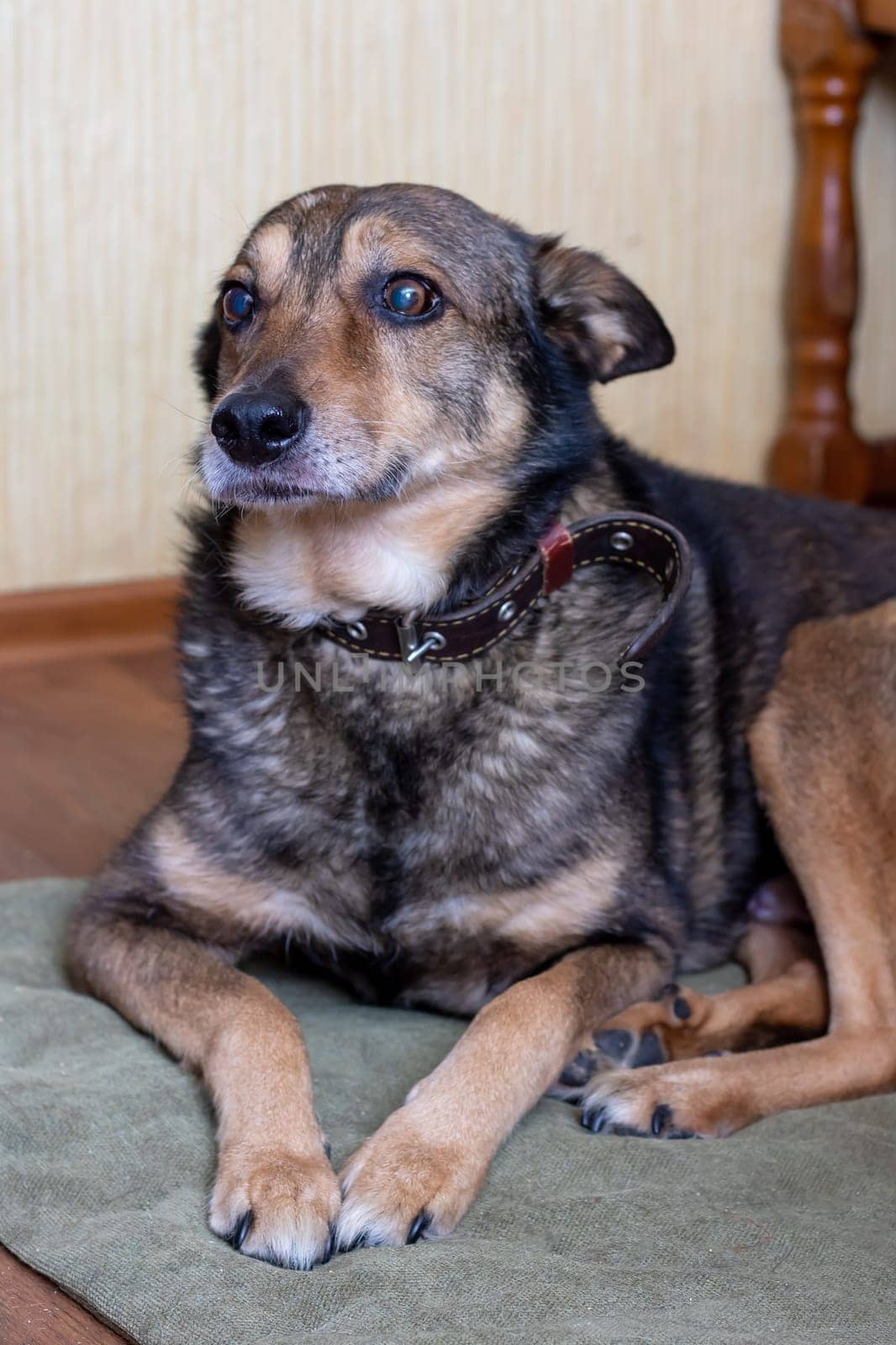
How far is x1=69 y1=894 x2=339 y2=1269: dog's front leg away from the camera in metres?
1.73

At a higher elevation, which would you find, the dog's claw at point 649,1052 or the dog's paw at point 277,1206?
the dog's paw at point 277,1206

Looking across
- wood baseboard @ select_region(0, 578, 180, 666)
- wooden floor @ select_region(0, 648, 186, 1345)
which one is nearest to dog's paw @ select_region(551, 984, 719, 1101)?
wooden floor @ select_region(0, 648, 186, 1345)

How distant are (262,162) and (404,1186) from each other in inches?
113

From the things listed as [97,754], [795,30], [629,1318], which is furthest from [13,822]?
[795,30]

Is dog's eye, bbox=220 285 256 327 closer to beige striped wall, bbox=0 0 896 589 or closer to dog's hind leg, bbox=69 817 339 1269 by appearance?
dog's hind leg, bbox=69 817 339 1269

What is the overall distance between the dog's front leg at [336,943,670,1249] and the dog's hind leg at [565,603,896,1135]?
12cm

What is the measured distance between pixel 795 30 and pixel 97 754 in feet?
8.96

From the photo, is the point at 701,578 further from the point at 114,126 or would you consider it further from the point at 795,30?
the point at 795,30

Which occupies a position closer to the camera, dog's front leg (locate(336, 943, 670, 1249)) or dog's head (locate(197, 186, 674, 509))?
dog's front leg (locate(336, 943, 670, 1249))

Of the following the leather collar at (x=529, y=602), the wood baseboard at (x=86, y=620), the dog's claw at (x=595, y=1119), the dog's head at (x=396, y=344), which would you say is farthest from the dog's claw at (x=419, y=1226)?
the wood baseboard at (x=86, y=620)

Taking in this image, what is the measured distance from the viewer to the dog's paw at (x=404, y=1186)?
68.6 inches

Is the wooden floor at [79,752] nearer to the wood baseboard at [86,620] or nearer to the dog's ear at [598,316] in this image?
the wood baseboard at [86,620]

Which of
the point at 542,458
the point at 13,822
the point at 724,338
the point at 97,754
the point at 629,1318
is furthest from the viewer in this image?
the point at 724,338

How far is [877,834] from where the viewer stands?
240 centimetres
